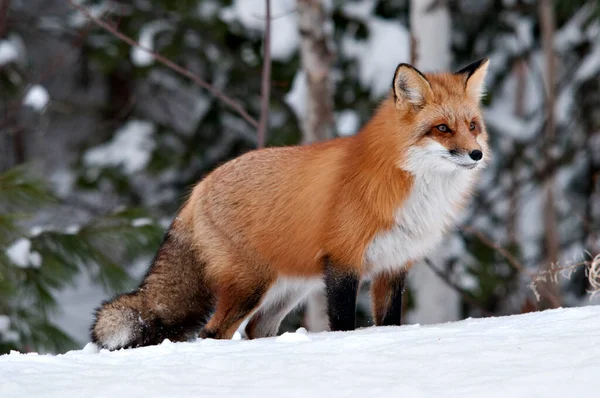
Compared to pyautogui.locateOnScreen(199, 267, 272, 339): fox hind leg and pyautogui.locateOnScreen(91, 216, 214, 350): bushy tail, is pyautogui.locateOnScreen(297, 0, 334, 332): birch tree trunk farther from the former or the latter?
pyautogui.locateOnScreen(199, 267, 272, 339): fox hind leg

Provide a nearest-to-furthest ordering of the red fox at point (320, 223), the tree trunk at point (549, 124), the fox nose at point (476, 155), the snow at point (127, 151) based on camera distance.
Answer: the fox nose at point (476, 155), the red fox at point (320, 223), the tree trunk at point (549, 124), the snow at point (127, 151)

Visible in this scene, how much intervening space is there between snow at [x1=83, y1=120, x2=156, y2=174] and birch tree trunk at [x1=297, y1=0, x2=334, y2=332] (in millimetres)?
3979

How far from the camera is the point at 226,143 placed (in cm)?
1191

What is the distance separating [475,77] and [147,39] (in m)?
6.12

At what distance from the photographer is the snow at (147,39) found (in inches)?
392

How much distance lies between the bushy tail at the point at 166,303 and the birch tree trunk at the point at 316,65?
9.26 feet

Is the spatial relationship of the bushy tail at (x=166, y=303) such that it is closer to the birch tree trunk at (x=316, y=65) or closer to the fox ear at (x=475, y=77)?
the fox ear at (x=475, y=77)

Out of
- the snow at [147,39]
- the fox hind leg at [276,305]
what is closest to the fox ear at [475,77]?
the fox hind leg at [276,305]

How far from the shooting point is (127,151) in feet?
36.7

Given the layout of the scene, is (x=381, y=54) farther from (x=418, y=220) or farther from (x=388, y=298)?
(x=418, y=220)

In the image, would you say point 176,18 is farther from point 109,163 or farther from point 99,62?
point 109,163

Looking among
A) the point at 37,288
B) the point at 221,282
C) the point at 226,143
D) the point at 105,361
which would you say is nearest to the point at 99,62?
the point at 226,143

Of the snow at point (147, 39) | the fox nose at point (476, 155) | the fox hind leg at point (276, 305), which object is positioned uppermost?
the snow at point (147, 39)

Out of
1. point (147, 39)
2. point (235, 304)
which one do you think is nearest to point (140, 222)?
point (235, 304)
